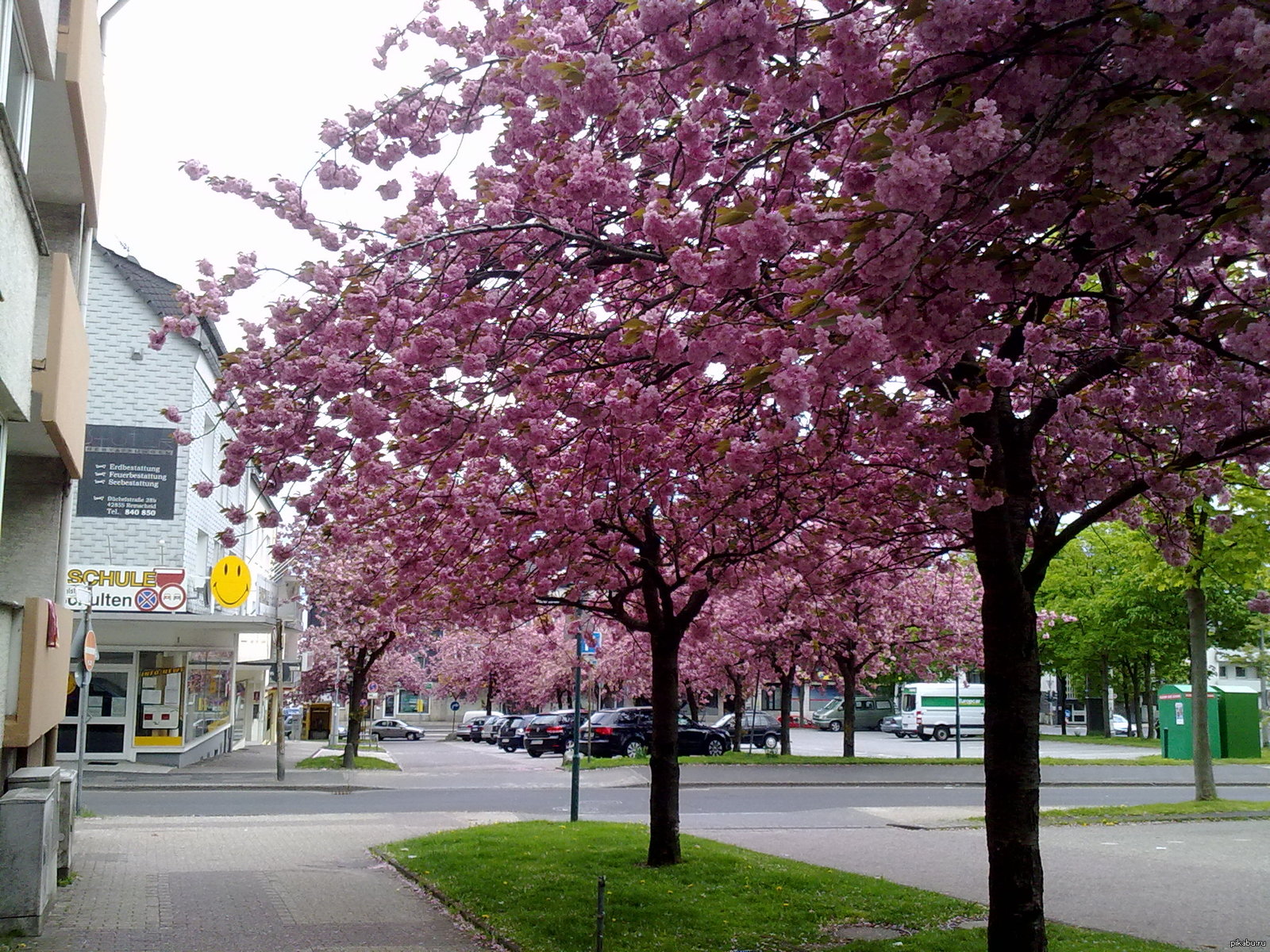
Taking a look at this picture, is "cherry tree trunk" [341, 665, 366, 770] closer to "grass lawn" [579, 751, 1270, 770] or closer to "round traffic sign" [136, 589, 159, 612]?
"grass lawn" [579, 751, 1270, 770]

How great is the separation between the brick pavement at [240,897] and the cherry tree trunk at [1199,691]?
530 inches

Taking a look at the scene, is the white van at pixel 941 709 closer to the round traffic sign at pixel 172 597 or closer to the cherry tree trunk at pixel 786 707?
the cherry tree trunk at pixel 786 707

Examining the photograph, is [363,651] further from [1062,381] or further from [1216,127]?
[1216,127]

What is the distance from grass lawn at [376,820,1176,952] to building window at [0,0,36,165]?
6741 mm

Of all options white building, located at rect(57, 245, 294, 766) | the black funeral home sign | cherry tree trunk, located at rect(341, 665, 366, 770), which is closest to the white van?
cherry tree trunk, located at rect(341, 665, 366, 770)

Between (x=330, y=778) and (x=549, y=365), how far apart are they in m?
23.0

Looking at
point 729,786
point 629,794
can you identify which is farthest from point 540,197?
point 729,786

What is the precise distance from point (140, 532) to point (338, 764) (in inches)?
364

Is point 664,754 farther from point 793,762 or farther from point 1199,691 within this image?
point 793,762

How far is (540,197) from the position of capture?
7.66 meters

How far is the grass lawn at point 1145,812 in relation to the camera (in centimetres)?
1930

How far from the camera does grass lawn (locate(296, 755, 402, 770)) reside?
107ft

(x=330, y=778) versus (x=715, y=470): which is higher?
(x=715, y=470)

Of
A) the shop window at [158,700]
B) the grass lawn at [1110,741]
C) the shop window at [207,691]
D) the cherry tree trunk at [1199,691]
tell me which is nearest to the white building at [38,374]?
the shop window at [158,700]
